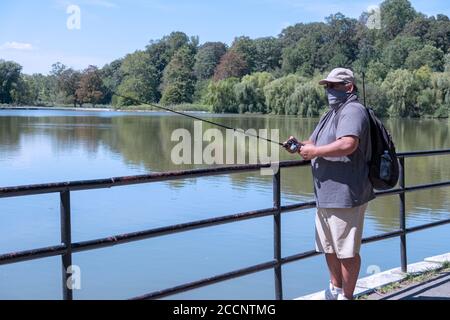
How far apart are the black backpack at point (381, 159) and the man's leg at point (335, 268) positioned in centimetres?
53

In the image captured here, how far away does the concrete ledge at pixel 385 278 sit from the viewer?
4527 mm

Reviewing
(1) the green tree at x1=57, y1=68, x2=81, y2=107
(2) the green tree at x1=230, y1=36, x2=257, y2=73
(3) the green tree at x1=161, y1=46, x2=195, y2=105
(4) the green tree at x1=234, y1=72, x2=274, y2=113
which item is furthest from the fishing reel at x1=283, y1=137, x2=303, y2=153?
(2) the green tree at x1=230, y1=36, x2=257, y2=73

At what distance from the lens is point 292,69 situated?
108250mm

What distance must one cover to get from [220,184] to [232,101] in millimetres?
59508

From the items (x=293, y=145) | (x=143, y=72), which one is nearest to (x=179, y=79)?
(x=143, y=72)

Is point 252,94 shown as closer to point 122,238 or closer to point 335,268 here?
point 335,268

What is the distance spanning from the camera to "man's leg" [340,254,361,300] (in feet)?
12.4

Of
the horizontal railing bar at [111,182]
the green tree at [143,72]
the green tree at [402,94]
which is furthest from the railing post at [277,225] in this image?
the green tree at [143,72]

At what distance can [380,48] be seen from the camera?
9050 cm

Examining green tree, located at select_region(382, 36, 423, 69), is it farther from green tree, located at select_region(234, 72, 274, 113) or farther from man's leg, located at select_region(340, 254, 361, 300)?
man's leg, located at select_region(340, 254, 361, 300)

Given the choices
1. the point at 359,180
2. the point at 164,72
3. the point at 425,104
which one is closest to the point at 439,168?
the point at 359,180

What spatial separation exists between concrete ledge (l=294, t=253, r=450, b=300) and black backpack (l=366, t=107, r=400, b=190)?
3.64ft

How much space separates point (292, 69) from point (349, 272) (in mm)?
106155
